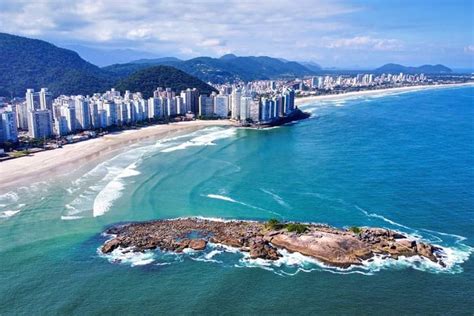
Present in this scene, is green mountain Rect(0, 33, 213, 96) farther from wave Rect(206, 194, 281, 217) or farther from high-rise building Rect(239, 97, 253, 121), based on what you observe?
wave Rect(206, 194, 281, 217)

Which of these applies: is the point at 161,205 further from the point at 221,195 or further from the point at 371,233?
the point at 371,233

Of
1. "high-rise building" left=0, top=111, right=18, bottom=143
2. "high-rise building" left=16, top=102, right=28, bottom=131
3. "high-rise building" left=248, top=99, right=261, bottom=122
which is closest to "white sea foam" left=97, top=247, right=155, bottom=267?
"high-rise building" left=0, top=111, right=18, bottom=143

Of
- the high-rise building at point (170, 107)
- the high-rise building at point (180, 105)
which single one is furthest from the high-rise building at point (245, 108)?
the high-rise building at point (170, 107)

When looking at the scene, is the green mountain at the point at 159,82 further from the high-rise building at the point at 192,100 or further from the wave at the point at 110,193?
the wave at the point at 110,193

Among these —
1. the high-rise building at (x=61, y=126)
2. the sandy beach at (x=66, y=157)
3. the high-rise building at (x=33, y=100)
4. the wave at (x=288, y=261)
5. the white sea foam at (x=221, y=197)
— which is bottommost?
the wave at (x=288, y=261)

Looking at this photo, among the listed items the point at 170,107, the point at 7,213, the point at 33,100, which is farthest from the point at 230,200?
the point at 33,100

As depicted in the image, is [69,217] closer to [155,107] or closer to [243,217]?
[243,217]

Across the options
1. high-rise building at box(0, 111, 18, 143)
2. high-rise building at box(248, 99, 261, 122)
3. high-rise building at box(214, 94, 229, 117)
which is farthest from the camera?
high-rise building at box(214, 94, 229, 117)
